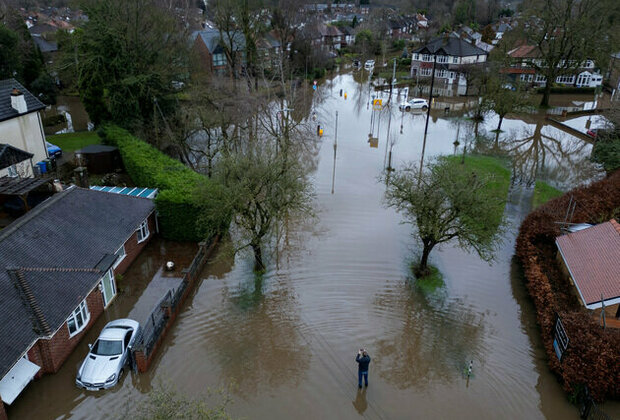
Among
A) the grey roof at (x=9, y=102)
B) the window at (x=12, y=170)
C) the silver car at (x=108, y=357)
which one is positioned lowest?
the silver car at (x=108, y=357)

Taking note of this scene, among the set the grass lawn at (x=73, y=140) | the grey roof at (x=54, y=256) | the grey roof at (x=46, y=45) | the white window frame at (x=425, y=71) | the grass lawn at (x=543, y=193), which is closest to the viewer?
the grey roof at (x=54, y=256)

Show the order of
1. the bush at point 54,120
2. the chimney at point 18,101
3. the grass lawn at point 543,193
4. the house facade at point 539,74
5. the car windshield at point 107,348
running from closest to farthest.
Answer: the car windshield at point 107,348 < the chimney at point 18,101 < the grass lawn at point 543,193 < the bush at point 54,120 < the house facade at point 539,74

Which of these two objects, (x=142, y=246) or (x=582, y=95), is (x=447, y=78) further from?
(x=142, y=246)

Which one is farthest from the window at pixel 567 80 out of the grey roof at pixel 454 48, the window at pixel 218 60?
the window at pixel 218 60

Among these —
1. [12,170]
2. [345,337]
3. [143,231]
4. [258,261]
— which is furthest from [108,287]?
[12,170]

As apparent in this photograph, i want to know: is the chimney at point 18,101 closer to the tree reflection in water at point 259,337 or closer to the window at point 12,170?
the window at point 12,170

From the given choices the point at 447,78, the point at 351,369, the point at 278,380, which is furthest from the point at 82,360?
the point at 447,78
